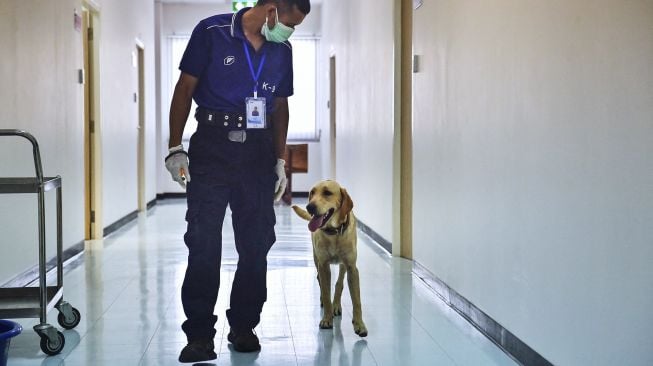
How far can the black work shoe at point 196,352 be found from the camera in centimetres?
319

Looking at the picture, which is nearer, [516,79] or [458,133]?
[516,79]

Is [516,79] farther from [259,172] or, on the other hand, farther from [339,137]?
[339,137]

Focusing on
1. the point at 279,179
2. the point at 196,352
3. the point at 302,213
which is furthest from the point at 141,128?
the point at 196,352

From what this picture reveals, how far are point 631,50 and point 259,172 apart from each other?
1.55 metres

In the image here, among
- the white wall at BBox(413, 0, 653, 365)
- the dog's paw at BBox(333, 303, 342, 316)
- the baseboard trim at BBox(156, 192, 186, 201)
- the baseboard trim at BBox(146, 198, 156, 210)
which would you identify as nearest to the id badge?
the white wall at BBox(413, 0, 653, 365)

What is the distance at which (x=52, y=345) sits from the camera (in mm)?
3338

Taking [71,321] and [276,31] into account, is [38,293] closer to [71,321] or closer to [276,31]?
[71,321]

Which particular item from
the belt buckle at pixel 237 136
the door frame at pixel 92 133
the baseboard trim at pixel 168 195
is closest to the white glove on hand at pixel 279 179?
the belt buckle at pixel 237 136

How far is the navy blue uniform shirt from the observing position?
10.5 feet

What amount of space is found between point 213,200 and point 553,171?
1.27m

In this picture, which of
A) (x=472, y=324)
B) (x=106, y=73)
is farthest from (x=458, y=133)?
(x=106, y=73)

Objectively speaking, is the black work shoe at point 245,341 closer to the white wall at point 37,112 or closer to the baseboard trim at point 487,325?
the baseboard trim at point 487,325

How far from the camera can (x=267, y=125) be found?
3.35 meters

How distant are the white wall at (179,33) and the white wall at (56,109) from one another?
3.36 m
